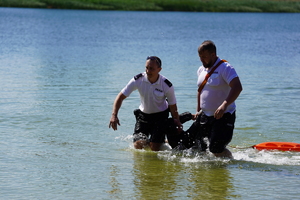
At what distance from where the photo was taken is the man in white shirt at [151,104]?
26.6 feet

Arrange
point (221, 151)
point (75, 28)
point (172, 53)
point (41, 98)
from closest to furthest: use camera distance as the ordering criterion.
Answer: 1. point (221, 151)
2. point (41, 98)
3. point (172, 53)
4. point (75, 28)

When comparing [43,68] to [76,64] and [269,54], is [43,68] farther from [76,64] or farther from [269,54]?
[269,54]

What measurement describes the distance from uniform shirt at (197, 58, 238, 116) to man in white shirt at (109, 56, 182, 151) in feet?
2.27

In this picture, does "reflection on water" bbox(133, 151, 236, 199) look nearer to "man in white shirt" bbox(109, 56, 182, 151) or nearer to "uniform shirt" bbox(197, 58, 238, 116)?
"man in white shirt" bbox(109, 56, 182, 151)

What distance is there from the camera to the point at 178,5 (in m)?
Result: 79.3

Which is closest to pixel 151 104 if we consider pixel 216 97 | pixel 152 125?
pixel 152 125

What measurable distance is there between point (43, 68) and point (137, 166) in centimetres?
1272

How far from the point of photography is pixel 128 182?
23.7 feet

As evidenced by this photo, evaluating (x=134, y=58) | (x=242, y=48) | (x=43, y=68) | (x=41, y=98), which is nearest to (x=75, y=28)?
(x=242, y=48)

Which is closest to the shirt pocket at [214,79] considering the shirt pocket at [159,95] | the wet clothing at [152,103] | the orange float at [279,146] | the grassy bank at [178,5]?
the wet clothing at [152,103]

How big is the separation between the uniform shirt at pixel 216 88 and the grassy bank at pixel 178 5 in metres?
65.7

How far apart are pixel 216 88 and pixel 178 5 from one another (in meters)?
73.3

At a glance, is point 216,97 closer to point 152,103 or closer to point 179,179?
point 152,103

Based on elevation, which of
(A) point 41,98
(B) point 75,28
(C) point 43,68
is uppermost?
(B) point 75,28
